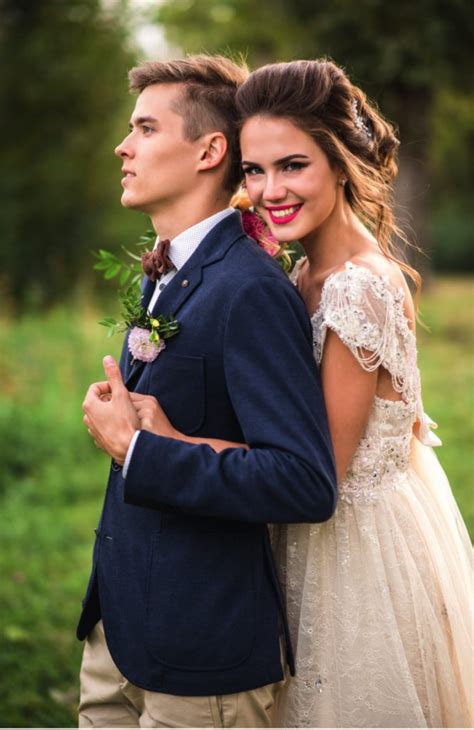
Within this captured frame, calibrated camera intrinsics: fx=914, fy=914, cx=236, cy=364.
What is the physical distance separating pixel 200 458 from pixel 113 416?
10.1 inches

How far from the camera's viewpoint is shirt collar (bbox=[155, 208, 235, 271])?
8.27 ft

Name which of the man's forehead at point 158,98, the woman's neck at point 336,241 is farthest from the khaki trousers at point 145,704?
the man's forehead at point 158,98

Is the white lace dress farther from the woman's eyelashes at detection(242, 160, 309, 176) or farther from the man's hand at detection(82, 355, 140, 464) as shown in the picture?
the man's hand at detection(82, 355, 140, 464)

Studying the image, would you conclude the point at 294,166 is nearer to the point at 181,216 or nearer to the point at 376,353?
the point at 181,216

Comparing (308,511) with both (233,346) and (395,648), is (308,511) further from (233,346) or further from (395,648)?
(395,648)

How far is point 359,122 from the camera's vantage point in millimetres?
2609

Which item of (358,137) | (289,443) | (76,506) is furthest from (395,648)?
(76,506)

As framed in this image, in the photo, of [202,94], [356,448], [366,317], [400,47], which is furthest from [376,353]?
[400,47]

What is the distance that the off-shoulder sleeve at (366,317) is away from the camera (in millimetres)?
2434

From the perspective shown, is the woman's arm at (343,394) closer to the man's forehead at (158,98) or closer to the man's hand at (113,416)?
the man's hand at (113,416)

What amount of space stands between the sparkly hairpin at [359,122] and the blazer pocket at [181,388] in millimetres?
840

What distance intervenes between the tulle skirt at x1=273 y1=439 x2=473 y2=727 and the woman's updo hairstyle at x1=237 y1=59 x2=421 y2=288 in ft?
2.50

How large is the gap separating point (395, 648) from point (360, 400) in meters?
0.73

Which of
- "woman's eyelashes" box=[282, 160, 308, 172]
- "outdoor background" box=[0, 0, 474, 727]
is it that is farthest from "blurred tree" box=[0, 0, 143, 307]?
"woman's eyelashes" box=[282, 160, 308, 172]
